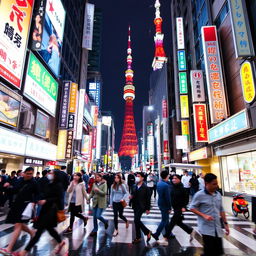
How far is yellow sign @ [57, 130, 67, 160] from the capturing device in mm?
22906

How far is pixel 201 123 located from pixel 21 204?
49.8ft

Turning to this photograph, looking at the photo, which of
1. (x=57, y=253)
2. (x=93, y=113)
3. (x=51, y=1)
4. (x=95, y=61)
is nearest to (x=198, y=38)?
(x=51, y=1)

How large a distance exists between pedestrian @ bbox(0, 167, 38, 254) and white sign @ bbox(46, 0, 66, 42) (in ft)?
62.6

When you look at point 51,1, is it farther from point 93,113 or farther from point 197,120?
point 93,113

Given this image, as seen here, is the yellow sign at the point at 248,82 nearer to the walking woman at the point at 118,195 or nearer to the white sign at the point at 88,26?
the walking woman at the point at 118,195

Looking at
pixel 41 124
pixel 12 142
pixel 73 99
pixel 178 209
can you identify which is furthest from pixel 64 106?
pixel 178 209

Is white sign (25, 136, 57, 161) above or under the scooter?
above

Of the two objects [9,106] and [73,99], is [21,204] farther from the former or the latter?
[73,99]

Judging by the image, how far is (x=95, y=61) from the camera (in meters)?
79.9

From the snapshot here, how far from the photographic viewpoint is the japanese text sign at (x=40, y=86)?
1535 cm

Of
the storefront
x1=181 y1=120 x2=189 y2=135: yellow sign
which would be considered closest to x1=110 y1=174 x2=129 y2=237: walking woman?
the storefront

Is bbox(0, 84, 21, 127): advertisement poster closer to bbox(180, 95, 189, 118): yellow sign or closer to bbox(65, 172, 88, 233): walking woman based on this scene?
bbox(65, 172, 88, 233): walking woman

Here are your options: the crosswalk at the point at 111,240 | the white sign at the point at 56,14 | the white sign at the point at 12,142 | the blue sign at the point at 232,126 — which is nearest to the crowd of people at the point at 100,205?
the crosswalk at the point at 111,240

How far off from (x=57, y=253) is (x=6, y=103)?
1151 cm
